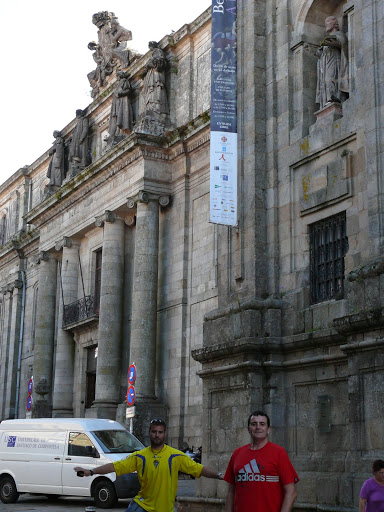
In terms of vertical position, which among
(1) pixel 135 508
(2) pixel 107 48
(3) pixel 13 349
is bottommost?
(1) pixel 135 508

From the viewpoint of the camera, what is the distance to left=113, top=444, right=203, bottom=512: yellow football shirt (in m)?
8.18

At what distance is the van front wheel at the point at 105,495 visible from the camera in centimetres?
1845

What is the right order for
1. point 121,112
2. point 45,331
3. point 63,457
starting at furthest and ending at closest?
point 45,331 → point 121,112 → point 63,457

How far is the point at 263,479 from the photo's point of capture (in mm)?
7379

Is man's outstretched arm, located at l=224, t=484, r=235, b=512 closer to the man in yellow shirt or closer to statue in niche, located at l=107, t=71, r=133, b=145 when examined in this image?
the man in yellow shirt

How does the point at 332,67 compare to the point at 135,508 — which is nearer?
the point at 135,508

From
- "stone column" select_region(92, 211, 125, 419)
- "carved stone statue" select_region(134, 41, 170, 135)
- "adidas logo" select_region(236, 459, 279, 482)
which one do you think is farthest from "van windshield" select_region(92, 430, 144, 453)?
"adidas logo" select_region(236, 459, 279, 482)

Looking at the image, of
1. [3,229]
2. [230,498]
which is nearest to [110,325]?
[3,229]

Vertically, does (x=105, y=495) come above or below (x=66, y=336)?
below

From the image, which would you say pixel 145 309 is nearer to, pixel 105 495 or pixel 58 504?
pixel 58 504

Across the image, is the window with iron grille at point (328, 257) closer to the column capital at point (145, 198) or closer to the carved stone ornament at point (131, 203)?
the column capital at point (145, 198)

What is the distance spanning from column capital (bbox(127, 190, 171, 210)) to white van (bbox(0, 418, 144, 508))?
359 inches

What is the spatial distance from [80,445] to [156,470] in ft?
39.5

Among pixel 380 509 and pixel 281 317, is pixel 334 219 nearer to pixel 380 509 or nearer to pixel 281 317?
pixel 281 317
